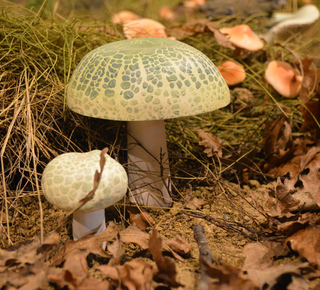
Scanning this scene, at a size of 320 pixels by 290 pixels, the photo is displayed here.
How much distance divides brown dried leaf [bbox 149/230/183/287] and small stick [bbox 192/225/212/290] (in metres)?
0.10

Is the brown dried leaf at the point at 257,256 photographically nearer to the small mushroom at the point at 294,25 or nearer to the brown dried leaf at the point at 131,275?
the brown dried leaf at the point at 131,275

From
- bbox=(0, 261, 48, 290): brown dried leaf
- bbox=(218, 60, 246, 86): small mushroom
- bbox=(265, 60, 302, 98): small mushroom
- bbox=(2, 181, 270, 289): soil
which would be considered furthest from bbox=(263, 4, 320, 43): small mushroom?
bbox=(0, 261, 48, 290): brown dried leaf

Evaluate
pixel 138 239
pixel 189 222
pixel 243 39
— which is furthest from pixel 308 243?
pixel 243 39

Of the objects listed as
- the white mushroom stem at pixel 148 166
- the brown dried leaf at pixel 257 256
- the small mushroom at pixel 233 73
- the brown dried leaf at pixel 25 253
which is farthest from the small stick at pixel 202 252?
the small mushroom at pixel 233 73

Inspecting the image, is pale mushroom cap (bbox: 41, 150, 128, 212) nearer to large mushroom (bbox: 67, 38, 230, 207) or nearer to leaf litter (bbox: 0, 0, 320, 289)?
leaf litter (bbox: 0, 0, 320, 289)

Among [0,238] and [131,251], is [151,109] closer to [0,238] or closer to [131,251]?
[131,251]

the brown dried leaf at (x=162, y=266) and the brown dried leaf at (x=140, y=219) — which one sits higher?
the brown dried leaf at (x=162, y=266)

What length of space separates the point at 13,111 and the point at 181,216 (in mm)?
1089

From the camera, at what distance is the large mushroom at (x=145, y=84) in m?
1.47

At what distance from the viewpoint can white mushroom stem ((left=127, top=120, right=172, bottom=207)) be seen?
6.00 ft

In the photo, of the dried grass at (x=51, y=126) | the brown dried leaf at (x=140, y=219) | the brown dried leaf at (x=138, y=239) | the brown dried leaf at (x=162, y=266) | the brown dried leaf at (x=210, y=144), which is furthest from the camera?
the brown dried leaf at (x=210, y=144)

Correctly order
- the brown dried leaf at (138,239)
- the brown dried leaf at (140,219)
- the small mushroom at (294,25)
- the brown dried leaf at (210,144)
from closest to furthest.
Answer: the brown dried leaf at (138,239)
the brown dried leaf at (140,219)
the brown dried leaf at (210,144)
the small mushroom at (294,25)

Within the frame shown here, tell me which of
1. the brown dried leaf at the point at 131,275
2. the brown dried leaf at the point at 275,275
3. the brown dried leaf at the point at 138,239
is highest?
the brown dried leaf at the point at 275,275

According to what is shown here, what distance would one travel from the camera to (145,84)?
4.83 ft
